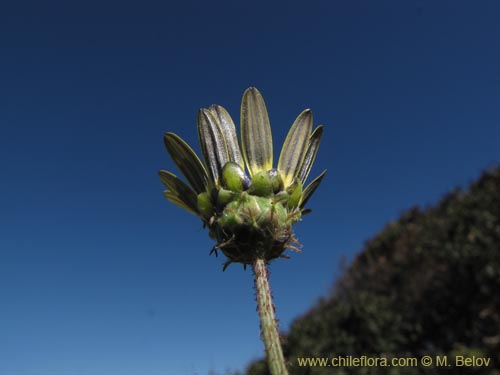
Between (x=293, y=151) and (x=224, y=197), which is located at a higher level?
(x=293, y=151)

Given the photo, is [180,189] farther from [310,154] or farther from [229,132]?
[310,154]

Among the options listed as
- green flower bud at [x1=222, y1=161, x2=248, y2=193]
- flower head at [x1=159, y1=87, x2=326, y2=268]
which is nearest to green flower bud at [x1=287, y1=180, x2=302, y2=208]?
flower head at [x1=159, y1=87, x2=326, y2=268]

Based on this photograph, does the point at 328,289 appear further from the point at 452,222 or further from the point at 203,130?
the point at 203,130

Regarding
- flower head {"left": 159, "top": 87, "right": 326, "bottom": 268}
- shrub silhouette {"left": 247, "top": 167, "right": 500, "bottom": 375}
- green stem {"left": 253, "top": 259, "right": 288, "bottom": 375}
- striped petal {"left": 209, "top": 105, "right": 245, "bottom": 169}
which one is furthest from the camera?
shrub silhouette {"left": 247, "top": 167, "right": 500, "bottom": 375}

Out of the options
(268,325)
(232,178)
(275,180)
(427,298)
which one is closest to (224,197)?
(232,178)

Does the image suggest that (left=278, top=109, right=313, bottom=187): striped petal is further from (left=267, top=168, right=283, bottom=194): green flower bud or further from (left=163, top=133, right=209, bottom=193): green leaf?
(left=163, top=133, right=209, bottom=193): green leaf

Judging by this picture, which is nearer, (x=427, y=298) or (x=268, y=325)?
(x=268, y=325)

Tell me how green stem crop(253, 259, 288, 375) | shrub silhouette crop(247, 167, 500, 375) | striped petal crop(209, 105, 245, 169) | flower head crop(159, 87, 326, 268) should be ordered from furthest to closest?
shrub silhouette crop(247, 167, 500, 375) → striped petal crop(209, 105, 245, 169) → flower head crop(159, 87, 326, 268) → green stem crop(253, 259, 288, 375)
